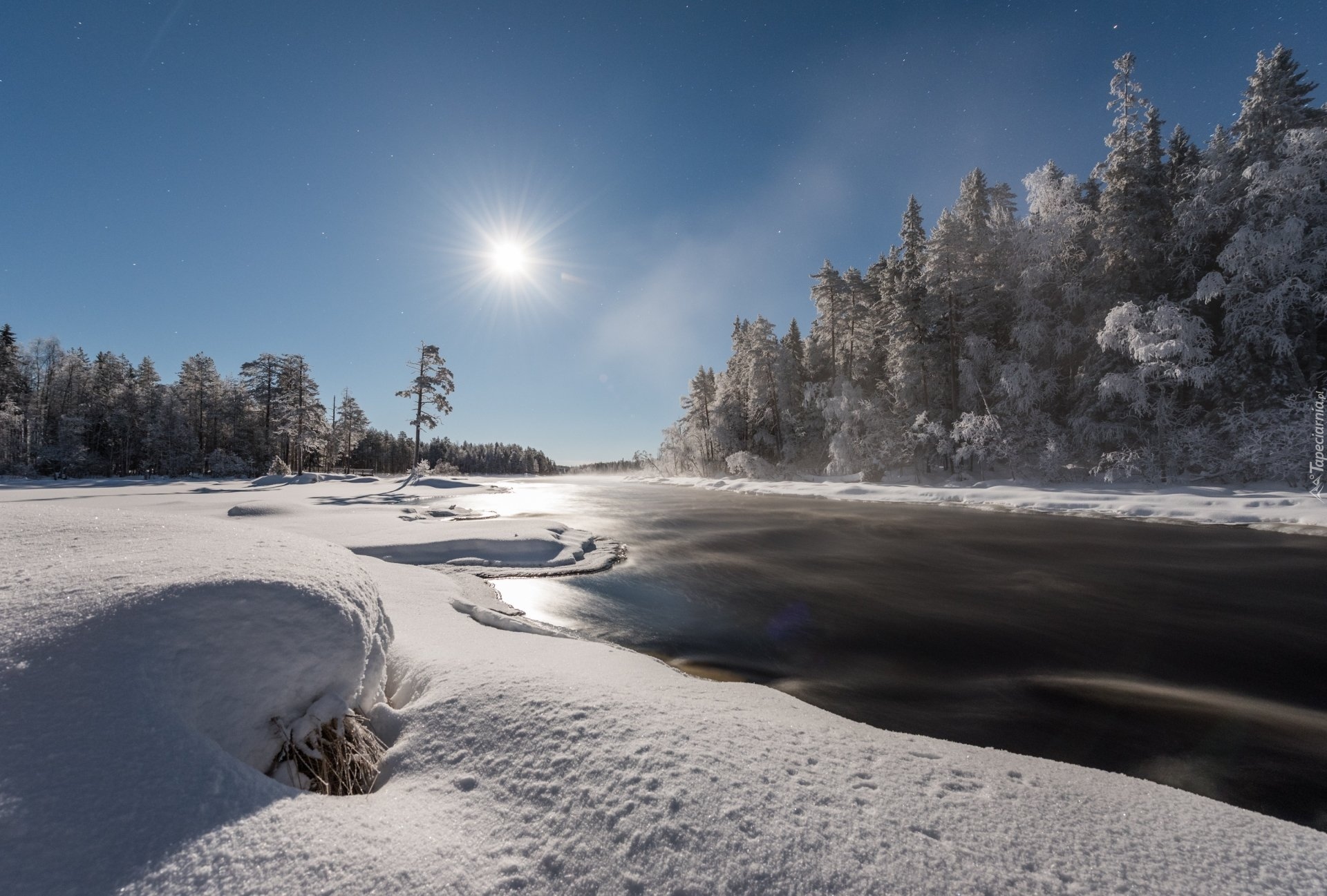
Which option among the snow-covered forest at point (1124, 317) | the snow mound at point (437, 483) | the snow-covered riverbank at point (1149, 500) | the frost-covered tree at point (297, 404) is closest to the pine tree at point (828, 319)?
the snow-covered forest at point (1124, 317)

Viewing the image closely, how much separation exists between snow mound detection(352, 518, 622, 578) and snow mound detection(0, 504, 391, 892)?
5671mm

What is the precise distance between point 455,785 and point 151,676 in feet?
4.41

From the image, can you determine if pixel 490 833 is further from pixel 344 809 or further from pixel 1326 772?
pixel 1326 772

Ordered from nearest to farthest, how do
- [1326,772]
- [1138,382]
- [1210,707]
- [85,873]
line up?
[85,873]
[1326,772]
[1210,707]
[1138,382]

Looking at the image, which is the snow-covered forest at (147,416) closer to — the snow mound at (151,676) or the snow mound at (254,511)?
the snow mound at (254,511)

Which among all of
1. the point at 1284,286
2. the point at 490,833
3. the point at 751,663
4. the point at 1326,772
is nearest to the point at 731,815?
the point at 490,833

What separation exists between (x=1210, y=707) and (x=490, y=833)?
6.71m

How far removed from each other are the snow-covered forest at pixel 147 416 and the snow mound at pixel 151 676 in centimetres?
4756

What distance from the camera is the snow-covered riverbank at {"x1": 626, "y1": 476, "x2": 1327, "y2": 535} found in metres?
12.6

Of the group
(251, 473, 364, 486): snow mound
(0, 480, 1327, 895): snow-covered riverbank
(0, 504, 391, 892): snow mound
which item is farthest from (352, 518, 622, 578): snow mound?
(251, 473, 364, 486): snow mound

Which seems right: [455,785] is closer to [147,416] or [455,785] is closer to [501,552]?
[501,552]

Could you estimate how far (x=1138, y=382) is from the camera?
18.3m

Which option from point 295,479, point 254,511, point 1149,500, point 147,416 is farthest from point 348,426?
point 1149,500

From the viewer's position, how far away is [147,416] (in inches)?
1710
